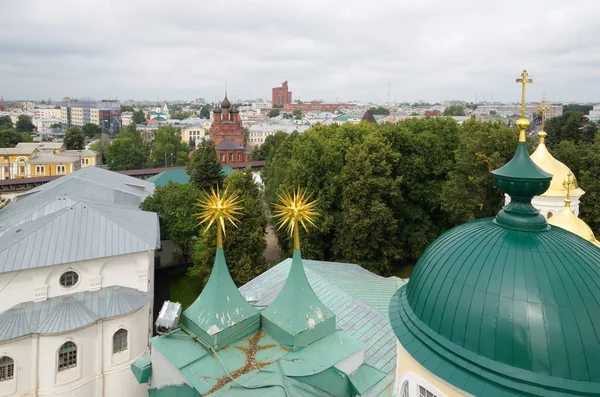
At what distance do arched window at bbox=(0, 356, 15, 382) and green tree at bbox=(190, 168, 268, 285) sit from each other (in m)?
8.79

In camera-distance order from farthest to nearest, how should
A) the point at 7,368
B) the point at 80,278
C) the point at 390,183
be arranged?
the point at 390,183, the point at 80,278, the point at 7,368

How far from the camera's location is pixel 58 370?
13.2 m

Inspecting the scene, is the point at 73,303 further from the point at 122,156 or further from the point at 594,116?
the point at 594,116

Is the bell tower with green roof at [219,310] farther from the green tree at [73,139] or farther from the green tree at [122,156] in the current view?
the green tree at [73,139]

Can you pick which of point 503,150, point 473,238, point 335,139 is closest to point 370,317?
point 473,238

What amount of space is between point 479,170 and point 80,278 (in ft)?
59.6

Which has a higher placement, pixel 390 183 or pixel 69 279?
pixel 390 183

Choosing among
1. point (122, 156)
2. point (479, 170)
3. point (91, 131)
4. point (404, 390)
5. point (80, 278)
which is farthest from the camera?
point (91, 131)

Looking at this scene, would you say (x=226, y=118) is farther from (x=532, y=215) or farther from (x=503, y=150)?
(x=532, y=215)

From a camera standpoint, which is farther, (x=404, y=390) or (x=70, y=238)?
(x=70, y=238)

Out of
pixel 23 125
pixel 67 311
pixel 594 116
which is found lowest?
pixel 67 311

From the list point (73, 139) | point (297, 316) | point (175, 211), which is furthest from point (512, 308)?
point (73, 139)

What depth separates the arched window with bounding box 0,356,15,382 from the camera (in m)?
12.9

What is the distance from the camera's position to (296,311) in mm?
9414
